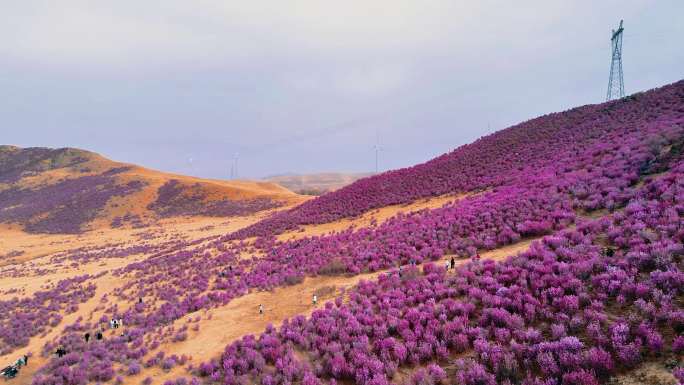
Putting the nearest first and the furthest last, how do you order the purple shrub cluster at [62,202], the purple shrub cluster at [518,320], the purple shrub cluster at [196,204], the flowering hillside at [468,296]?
the purple shrub cluster at [518,320] → the flowering hillside at [468,296] → the purple shrub cluster at [196,204] → the purple shrub cluster at [62,202]

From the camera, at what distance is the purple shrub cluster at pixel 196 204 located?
7069cm

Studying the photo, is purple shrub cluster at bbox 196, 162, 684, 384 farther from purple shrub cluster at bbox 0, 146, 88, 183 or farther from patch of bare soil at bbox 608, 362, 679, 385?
purple shrub cluster at bbox 0, 146, 88, 183

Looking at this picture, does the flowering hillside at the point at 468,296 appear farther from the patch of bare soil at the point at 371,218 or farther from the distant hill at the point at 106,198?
the distant hill at the point at 106,198

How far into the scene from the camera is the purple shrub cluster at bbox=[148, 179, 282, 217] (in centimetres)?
7069

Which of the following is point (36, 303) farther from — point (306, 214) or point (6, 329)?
point (306, 214)

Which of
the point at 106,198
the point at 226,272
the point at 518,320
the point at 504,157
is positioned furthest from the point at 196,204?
the point at 518,320

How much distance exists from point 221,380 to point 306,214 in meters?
26.9

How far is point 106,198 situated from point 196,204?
83.4ft

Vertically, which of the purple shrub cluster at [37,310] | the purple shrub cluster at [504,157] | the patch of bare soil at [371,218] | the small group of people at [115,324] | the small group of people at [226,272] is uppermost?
the purple shrub cluster at [504,157]

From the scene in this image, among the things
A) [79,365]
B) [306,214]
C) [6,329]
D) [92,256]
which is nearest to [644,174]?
[79,365]

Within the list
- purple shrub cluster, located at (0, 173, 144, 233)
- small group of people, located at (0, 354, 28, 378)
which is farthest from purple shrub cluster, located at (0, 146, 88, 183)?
small group of people, located at (0, 354, 28, 378)

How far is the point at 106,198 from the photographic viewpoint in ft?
274

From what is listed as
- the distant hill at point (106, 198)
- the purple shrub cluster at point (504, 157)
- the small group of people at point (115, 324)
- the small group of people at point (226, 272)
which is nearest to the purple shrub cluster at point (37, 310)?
the small group of people at point (115, 324)

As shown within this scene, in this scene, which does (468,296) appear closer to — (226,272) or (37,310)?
(226,272)
